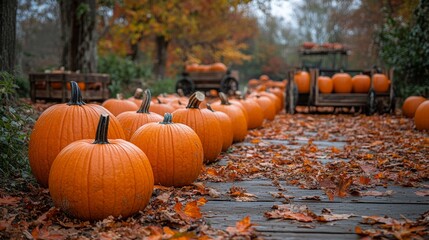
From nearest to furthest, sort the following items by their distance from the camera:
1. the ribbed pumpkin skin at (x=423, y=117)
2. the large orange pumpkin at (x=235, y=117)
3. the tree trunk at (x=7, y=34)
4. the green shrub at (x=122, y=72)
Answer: the tree trunk at (x=7, y=34)
the large orange pumpkin at (x=235, y=117)
the ribbed pumpkin skin at (x=423, y=117)
the green shrub at (x=122, y=72)

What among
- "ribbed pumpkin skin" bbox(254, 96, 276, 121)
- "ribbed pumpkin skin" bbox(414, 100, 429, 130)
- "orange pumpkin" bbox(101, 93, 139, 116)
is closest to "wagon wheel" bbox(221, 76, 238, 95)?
"ribbed pumpkin skin" bbox(254, 96, 276, 121)

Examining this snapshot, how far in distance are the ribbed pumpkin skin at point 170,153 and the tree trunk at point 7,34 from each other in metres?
2.05

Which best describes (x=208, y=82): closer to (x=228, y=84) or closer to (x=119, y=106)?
(x=228, y=84)

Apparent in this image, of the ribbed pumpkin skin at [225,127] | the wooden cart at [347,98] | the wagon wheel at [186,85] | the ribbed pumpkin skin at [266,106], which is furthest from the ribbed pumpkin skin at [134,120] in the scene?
the wagon wheel at [186,85]

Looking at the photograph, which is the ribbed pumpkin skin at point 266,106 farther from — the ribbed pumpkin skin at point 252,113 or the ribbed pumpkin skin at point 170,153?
the ribbed pumpkin skin at point 170,153

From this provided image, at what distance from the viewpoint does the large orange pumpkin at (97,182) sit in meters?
2.73

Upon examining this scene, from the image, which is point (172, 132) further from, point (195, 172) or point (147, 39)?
point (147, 39)

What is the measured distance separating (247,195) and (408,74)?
31.6 feet

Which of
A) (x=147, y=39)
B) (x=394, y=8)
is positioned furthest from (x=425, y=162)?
(x=147, y=39)

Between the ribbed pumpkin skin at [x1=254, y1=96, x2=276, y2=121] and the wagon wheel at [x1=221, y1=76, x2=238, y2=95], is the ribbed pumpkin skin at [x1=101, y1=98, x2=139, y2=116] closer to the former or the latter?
the ribbed pumpkin skin at [x1=254, y1=96, x2=276, y2=121]

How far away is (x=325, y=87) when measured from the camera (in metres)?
10.9

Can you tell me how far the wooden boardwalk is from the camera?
2.54m

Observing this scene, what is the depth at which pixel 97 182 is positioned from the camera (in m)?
2.74

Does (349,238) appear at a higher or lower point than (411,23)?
lower
